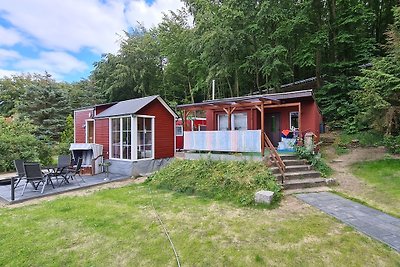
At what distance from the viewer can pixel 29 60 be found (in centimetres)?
2941

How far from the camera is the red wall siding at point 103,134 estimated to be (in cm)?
1180

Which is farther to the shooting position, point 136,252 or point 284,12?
point 284,12

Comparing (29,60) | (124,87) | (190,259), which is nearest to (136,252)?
(190,259)

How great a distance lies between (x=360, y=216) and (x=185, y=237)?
363 cm

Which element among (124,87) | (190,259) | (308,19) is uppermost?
(308,19)

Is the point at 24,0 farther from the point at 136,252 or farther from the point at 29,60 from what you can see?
the point at 29,60

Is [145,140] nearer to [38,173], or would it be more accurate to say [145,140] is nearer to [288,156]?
[38,173]

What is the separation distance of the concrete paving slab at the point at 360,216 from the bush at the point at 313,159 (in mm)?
1784

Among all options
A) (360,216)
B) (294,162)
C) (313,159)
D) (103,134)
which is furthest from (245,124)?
(360,216)

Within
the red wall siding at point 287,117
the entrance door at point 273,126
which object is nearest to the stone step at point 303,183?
the red wall siding at point 287,117

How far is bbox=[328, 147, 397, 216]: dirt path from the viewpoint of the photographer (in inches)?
248

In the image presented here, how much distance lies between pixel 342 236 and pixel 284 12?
1509 cm

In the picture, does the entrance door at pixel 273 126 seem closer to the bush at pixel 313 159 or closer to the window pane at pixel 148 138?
the bush at pixel 313 159

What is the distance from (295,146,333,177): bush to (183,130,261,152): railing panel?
164 centimetres
